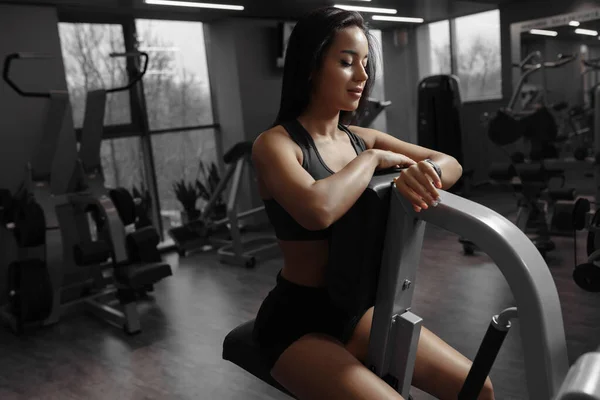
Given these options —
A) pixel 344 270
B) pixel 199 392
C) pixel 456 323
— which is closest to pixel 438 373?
pixel 344 270

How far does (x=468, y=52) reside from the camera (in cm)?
645

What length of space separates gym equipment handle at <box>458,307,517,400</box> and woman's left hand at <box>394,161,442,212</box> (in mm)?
225

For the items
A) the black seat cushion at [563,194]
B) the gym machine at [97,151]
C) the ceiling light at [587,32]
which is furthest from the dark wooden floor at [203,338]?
the ceiling light at [587,32]

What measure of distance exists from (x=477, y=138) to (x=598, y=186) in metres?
3.15

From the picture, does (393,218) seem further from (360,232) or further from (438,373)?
(438,373)

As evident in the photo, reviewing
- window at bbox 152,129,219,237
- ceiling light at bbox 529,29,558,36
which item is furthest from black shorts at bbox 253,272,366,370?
ceiling light at bbox 529,29,558,36

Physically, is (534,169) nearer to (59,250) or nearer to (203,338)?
(203,338)

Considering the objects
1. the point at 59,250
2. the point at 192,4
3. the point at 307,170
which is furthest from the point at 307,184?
the point at 192,4

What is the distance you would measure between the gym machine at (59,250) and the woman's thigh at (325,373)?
89.9 inches

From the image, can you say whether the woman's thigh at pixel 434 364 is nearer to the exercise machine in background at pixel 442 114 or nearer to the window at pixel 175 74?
the window at pixel 175 74

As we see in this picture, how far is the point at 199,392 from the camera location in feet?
7.42

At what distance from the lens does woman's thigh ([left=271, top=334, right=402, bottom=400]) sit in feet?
2.81

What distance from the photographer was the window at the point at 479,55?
20.3ft

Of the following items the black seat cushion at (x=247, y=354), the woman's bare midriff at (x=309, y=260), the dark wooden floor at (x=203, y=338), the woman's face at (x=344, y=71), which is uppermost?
the woman's face at (x=344, y=71)
